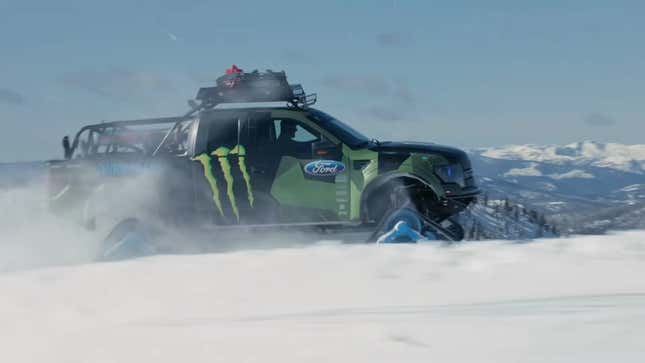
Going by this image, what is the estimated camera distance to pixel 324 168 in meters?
8.13

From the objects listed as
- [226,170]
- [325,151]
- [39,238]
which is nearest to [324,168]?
[325,151]


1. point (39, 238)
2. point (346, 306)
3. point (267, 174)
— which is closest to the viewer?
point (346, 306)

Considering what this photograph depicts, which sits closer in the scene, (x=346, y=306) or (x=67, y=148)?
(x=346, y=306)

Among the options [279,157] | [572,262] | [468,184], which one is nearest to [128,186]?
[279,157]

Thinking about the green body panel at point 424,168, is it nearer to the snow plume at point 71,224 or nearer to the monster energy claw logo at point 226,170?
the monster energy claw logo at point 226,170

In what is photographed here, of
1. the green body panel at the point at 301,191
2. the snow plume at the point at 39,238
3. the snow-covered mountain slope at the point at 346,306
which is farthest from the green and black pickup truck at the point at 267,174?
the snow-covered mountain slope at the point at 346,306

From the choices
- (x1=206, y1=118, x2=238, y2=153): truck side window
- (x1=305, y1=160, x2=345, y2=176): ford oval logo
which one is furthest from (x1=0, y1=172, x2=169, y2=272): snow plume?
(x1=305, y1=160, x2=345, y2=176): ford oval logo

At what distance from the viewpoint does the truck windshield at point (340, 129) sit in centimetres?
837

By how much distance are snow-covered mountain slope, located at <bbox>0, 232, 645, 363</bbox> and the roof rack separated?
334cm

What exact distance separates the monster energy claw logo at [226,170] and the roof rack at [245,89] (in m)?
0.66

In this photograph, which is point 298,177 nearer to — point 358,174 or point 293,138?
point 293,138

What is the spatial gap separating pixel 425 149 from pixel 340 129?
1050 millimetres

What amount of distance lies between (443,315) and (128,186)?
17.3 ft

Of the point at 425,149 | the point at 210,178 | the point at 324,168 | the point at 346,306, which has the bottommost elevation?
the point at 346,306
